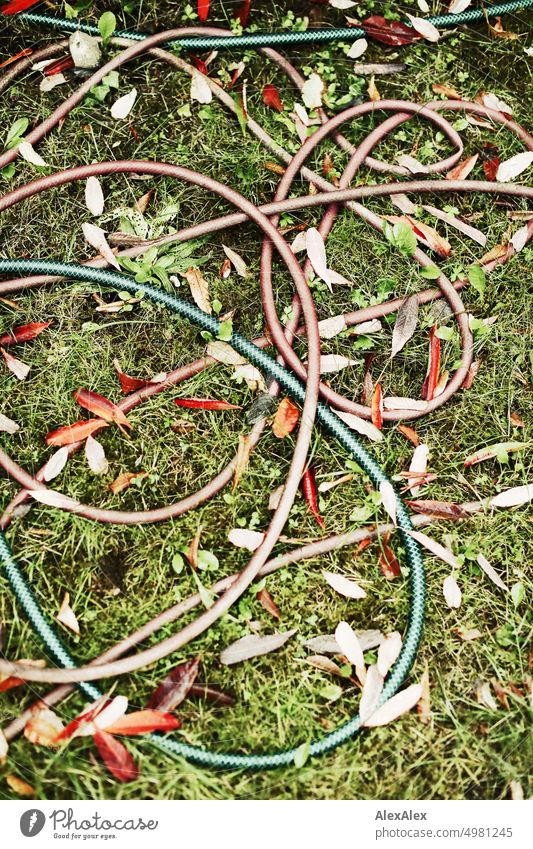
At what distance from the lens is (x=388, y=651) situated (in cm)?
188

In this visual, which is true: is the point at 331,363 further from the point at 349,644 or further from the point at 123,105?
the point at 123,105

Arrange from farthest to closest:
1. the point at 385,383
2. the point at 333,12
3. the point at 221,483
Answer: the point at 333,12 → the point at 385,383 → the point at 221,483

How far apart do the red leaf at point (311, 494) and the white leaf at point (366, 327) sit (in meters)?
0.49

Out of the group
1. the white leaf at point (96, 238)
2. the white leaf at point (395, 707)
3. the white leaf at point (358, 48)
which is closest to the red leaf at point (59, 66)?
the white leaf at point (96, 238)

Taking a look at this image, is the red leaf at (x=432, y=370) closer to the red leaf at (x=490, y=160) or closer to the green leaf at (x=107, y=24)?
the red leaf at (x=490, y=160)

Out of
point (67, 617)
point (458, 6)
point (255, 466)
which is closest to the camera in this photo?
point (67, 617)

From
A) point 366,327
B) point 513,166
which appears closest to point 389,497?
point 366,327

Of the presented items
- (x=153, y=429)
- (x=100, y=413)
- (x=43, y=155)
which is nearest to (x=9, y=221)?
(x=43, y=155)

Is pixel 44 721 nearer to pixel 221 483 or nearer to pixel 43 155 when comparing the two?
pixel 221 483

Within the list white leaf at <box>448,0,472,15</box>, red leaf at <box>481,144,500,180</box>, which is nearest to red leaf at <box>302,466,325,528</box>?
red leaf at <box>481,144,500,180</box>

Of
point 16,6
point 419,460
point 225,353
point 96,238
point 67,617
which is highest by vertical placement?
point 16,6

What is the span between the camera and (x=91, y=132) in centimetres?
210

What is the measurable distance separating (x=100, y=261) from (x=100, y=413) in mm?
500

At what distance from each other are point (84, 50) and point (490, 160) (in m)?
1.45
